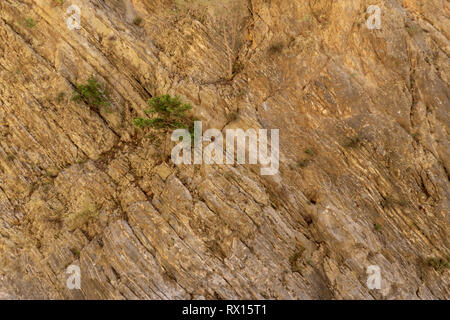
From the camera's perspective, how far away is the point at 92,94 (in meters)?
16.0

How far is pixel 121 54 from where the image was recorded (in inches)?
Answer: 670

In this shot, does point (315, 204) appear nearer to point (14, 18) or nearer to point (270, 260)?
point (270, 260)

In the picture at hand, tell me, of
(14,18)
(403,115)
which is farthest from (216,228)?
(14,18)

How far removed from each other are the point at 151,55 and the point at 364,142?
1040 cm

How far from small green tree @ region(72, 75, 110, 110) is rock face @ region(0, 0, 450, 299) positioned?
0.34 m

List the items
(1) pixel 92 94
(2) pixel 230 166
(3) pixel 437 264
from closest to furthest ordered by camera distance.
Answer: (3) pixel 437 264 < (2) pixel 230 166 < (1) pixel 92 94

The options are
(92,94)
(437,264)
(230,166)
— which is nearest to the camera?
(437,264)

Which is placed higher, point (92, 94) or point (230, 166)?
point (92, 94)

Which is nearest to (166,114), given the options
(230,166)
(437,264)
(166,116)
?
(166,116)

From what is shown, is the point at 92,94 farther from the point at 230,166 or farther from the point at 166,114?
the point at 230,166

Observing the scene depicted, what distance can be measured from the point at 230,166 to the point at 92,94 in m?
6.89

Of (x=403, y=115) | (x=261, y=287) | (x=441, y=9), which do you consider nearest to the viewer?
(x=261, y=287)

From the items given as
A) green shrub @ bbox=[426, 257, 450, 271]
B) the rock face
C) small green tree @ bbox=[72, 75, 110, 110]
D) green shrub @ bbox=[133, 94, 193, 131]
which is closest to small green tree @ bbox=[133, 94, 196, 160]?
green shrub @ bbox=[133, 94, 193, 131]

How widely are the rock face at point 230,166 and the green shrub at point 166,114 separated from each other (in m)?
0.86
